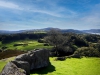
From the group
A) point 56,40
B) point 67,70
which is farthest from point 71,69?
point 56,40

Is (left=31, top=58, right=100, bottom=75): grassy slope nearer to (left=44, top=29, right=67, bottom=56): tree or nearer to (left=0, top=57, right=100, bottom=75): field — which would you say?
(left=0, top=57, right=100, bottom=75): field

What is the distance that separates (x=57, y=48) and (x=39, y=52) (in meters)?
40.3

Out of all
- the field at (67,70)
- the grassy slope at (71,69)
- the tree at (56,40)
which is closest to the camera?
the field at (67,70)

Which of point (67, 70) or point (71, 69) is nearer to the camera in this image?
point (67, 70)

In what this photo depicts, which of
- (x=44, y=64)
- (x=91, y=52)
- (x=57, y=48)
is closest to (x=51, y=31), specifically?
(x=57, y=48)

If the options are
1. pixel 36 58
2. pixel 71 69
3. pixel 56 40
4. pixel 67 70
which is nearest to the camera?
Result: pixel 67 70

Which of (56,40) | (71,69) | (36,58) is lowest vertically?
(71,69)

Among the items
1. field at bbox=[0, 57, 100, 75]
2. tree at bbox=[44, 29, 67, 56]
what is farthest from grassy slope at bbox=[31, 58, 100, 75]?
tree at bbox=[44, 29, 67, 56]

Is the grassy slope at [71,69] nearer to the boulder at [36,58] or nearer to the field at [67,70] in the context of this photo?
the field at [67,70]

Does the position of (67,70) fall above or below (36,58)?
below

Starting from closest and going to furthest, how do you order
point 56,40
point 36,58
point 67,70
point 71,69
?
1. point 67,70
2. point 36,58
3. point 71,69
4. point 56,40

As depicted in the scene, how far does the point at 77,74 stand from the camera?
29.2 m

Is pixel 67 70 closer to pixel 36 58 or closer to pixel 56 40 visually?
pixel 36 58

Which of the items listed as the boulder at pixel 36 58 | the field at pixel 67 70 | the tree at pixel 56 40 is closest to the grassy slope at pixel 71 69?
the field at pixel 67 70
